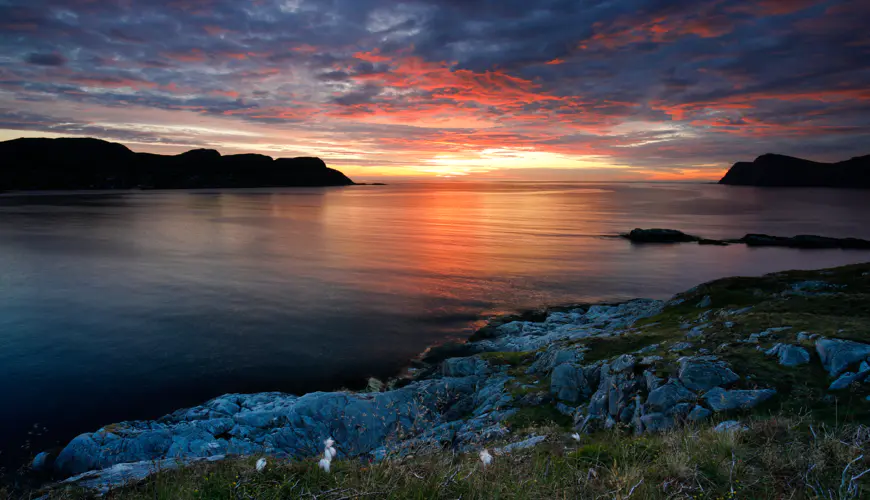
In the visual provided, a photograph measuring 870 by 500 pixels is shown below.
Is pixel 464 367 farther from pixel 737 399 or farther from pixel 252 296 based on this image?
pixel 252 296

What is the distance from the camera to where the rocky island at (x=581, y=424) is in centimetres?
543

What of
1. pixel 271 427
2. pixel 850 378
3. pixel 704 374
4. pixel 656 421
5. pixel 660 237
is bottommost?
pixel 271 427

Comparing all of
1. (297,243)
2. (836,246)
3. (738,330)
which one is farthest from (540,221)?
(738,330)

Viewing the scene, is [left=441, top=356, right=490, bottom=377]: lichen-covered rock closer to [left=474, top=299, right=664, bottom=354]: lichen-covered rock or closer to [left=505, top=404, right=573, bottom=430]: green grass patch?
[left=474, top=299, right=664, bottom=354]: lichen-covered rock

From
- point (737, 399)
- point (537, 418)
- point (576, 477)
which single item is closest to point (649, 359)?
point (737, 399)

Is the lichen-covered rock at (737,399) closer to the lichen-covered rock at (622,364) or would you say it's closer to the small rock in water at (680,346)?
the lichen-covered rock at (622,364)

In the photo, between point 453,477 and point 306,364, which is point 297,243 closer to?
point 306,364

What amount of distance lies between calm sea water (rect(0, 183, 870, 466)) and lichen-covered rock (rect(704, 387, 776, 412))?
13637 mm

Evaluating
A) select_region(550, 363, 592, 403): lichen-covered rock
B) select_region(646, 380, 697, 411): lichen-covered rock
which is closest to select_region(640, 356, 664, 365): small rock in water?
select_region(646, 380, 697, 411): lichen-covered rock

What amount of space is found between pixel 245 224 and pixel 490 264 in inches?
2180

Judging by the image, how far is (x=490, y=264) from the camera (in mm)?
46344

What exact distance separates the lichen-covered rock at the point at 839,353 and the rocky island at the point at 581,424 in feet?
0.13

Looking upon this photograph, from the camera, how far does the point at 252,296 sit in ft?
106

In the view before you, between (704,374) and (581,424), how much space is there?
3.30m
